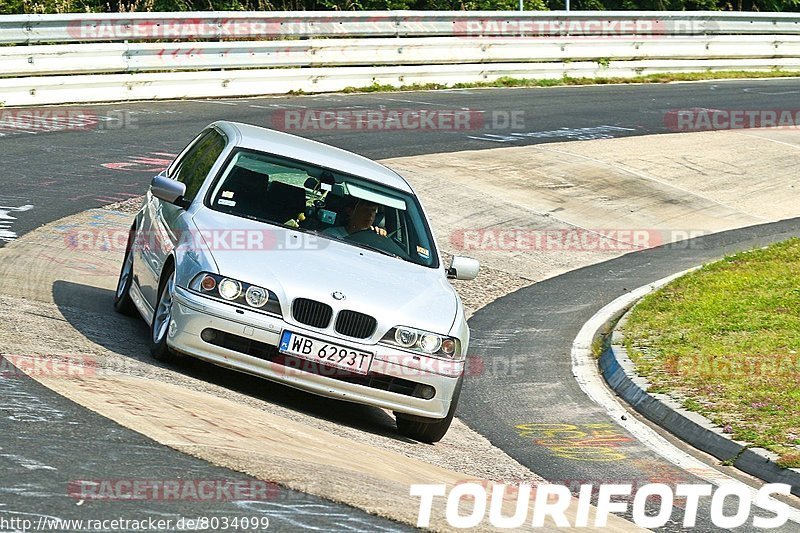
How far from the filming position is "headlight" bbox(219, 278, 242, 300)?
7941 mm

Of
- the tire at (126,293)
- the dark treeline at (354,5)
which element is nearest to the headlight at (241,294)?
the tire at (126,293)

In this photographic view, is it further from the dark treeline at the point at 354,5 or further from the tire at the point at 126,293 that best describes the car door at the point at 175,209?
the dark treeline at the point at 354,5

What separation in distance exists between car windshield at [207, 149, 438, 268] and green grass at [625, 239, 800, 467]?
239 cm

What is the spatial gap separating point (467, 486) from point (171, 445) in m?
1.65

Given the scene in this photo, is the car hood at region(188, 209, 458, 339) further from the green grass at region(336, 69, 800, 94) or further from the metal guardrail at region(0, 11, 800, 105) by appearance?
the green grass at region(336, 69, 800, 94)

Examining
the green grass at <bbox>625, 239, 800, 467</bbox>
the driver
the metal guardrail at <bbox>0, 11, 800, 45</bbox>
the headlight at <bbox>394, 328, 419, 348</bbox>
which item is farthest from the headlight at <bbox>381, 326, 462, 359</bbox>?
the metal guardrail at <bbox>0, 11, 800, 45</bbox>

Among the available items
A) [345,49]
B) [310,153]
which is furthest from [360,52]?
[310,153]

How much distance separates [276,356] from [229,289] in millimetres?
502

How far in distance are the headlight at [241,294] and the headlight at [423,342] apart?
0.72 meters

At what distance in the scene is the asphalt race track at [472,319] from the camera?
571 cm

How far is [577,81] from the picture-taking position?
2869 centimetres

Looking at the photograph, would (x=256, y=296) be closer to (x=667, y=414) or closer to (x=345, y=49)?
(x=667, y=414)

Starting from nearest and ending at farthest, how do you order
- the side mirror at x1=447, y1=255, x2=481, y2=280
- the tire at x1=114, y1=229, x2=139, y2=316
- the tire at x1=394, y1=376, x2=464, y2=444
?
1. the tire at x1=394, y1=376, x2=464, y2=444
2. the side mirror at x1=447, y1=255, x2=481, y2=280
3. the tire at x1=114, y1=229, x2=139, y2=316

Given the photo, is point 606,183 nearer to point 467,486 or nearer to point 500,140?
point 500,140
